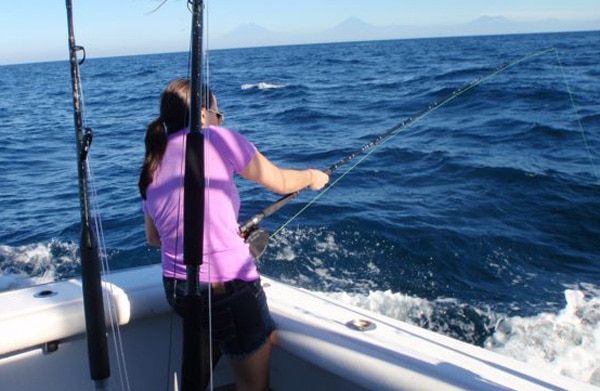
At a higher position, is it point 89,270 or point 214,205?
point 214,205

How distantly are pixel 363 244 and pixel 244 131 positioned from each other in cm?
651

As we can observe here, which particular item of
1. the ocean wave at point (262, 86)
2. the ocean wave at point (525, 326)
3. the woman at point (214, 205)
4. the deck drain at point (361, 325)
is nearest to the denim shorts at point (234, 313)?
the woman at point (214, 205)

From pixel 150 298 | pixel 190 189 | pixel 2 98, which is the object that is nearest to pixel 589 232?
pixel 150 298

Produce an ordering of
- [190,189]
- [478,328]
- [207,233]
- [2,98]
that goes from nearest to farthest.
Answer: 1. [190,189]
2. [207,233]
3. [478,328]
4. [2,98]

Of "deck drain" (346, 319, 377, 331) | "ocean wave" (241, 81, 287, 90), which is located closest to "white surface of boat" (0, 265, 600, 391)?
"deck drain" (346, 319, 377, 331)

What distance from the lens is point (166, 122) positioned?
193 centimetres

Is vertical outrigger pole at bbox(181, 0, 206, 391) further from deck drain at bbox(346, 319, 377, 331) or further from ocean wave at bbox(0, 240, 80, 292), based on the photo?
ocean wave at bbox(0, 240, 80, 292)

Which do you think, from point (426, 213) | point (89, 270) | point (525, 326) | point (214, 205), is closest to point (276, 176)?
point (214, 205)

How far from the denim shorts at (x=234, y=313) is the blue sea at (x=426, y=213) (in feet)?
2.51

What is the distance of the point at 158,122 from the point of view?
1.92 metres

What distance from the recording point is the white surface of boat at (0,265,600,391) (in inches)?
73.3

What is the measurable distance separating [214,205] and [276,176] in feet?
0.78

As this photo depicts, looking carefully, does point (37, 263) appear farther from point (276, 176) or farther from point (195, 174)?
point (195, 174)

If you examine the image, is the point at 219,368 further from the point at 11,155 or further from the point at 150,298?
the point at 11,155
